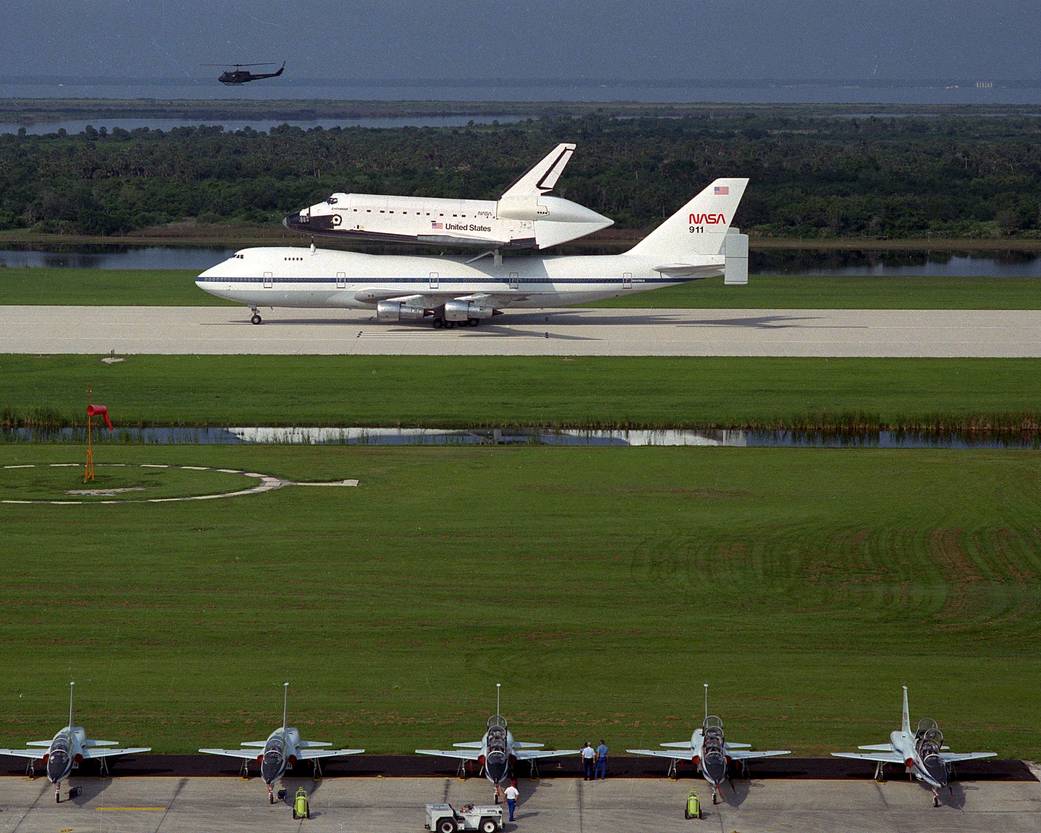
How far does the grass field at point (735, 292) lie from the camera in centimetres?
9650

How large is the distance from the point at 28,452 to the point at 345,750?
1200 inches

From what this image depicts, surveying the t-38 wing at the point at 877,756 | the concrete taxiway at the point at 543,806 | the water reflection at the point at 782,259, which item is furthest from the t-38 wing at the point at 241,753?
the water reflection at the point at 782,259

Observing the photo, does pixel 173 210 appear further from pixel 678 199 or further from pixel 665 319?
pixel 665 319

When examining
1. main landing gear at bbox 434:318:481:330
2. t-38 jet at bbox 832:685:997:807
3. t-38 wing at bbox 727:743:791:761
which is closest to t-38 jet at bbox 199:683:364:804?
t-38 wing at bbox 727:743:791:761

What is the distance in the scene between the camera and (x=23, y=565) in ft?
135

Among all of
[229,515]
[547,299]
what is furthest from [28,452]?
[547,299]

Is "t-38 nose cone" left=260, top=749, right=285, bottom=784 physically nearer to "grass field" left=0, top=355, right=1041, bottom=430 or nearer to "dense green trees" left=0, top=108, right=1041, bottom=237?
"grass field" left=0, top=355, right=1041, bottom=430

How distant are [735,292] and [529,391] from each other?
3911 centimetres

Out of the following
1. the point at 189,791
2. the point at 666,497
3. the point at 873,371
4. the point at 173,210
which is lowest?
the point at 189,791

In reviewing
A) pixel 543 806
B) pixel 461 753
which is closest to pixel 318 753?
pixel 461 753

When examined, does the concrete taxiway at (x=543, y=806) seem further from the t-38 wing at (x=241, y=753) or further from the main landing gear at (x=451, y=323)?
the main landing gear at (x=451, y=323)

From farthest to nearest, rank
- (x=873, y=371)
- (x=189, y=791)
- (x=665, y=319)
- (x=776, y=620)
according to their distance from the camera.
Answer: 1. (x=665, y=319)
2. (x=873, y=371)
3. (x=776, y=620)
4. (x=189, y=791)

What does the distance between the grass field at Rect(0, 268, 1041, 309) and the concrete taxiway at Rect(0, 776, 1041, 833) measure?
226 feet

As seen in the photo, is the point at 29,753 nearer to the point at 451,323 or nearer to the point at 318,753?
the point at 318,753
